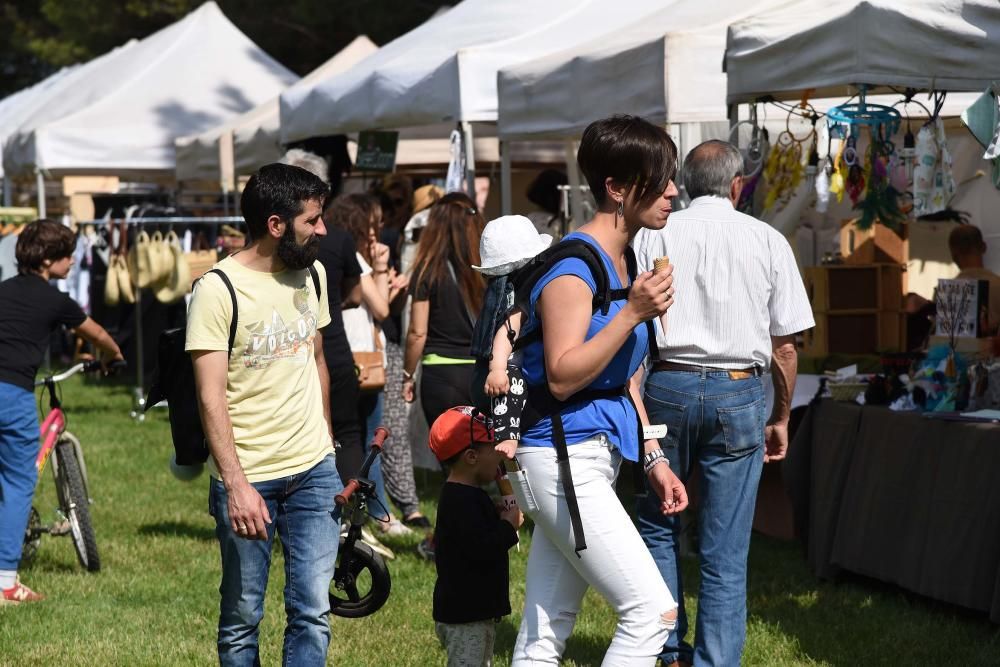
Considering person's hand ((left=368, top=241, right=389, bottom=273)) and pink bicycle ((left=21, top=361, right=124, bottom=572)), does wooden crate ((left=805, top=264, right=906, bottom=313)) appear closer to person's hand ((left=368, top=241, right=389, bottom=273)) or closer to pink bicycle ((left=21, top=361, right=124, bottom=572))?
person's hand ((left=368, top=241, right=389, bottom=273))

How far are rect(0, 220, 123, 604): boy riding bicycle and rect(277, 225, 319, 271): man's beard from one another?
2593mm

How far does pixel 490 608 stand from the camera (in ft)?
14.1

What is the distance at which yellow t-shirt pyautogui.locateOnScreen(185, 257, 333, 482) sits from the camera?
3.78 m

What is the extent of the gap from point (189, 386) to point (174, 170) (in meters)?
12.4

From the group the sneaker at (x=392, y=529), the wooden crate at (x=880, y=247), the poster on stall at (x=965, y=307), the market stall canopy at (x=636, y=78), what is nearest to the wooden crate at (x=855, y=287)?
the wooden crate at (x=880, y=247)

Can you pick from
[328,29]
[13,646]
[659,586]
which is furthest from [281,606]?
[328,29]

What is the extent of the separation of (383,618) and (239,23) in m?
22.5

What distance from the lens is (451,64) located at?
8773mm

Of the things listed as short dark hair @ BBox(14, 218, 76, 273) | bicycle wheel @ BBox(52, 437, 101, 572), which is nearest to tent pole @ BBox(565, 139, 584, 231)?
bicycle wheel @ BBox(52, 437, 101, 572)

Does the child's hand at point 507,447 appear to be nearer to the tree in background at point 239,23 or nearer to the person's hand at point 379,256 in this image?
the person's hand at point 379,256

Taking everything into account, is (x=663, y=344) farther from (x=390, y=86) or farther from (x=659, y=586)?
(x=390, y=86)

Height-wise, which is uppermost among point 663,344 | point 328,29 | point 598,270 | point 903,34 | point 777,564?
point 328,29

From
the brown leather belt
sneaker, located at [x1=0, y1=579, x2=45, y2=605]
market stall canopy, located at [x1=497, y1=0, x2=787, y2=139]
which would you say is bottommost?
sneaker, located at [x1=0, y1=579, x2=45, y2=605]

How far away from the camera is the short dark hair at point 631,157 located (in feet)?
11.0
